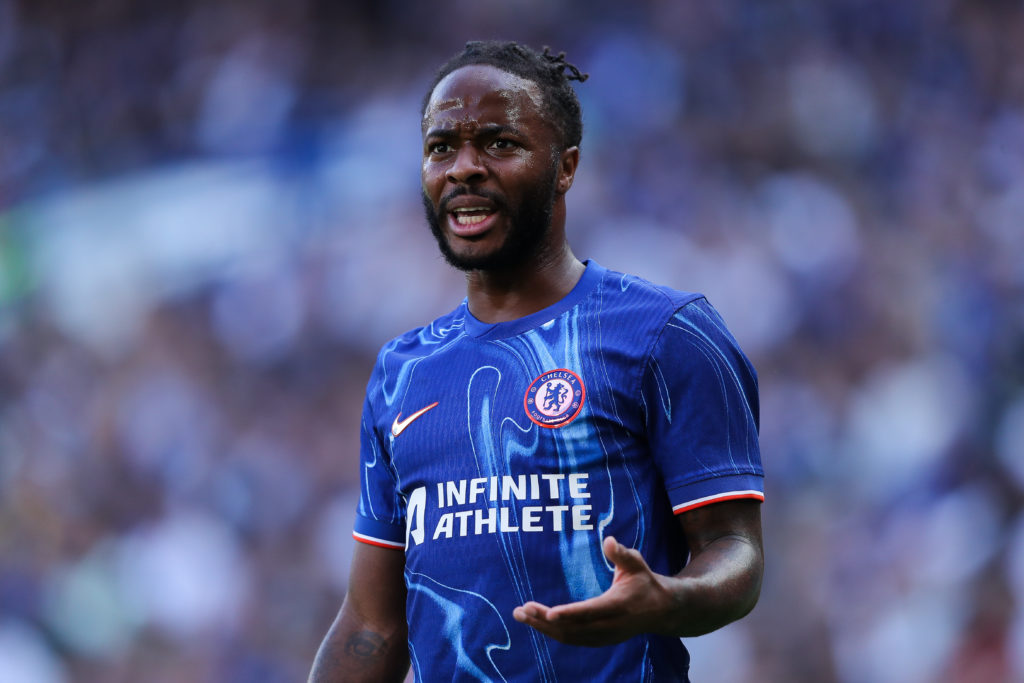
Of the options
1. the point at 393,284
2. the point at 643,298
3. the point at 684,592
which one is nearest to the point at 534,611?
the point at 684,592

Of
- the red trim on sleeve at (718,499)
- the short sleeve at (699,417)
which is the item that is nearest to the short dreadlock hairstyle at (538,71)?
the short sleeve at (699,417)

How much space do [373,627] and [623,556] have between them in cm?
109

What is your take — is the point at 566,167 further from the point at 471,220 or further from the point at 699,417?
the point at 699,417

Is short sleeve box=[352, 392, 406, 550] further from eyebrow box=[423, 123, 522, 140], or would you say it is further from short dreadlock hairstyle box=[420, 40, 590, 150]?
short dreadlock hairstyle box=[420, 40, 590, 150]

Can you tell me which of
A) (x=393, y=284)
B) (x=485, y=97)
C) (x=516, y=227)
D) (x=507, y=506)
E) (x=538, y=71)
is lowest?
(x=507, y=506)

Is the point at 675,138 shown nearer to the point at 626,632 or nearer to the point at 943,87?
the point at 943,87

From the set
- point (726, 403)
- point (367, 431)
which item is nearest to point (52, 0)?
point (367, 431)

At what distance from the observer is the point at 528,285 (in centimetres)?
275

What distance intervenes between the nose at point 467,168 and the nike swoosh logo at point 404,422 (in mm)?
501

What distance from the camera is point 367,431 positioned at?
9.43 feet

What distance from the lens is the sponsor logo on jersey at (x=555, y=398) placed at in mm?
2438

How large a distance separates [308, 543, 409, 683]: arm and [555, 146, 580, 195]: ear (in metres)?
0.95

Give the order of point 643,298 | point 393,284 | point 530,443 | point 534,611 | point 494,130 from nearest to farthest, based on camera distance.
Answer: point 534,611 < point 530,443 < point 643,298 < point 494,130 < point 393,284

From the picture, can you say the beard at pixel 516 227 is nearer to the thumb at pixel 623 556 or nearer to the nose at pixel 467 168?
the nose at pixel 467 168
